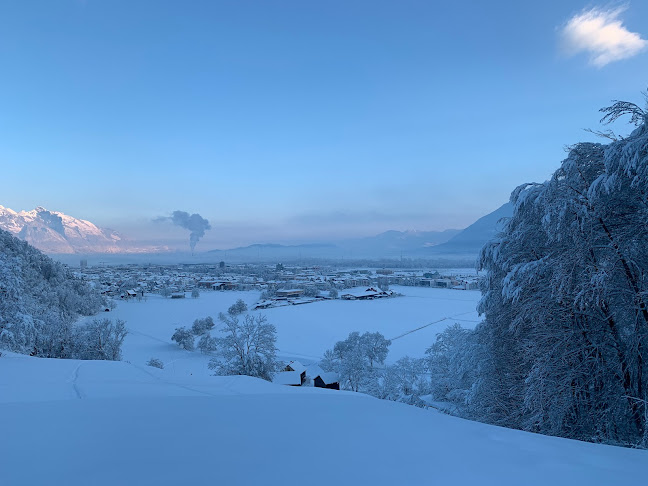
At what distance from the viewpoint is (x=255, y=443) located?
235 centimetres

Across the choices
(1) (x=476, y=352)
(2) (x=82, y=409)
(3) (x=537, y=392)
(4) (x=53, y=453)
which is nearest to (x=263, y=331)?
(1) (x=476, y=352)

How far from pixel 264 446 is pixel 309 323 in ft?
93.7

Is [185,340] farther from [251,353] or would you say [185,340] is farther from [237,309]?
[251,353]

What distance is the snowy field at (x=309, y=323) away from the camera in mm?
21359

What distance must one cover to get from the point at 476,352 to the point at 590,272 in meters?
4.05

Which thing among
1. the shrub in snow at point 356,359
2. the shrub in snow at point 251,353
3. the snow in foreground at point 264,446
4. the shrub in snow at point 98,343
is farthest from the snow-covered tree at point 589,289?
the shrub in snow at point 98,343

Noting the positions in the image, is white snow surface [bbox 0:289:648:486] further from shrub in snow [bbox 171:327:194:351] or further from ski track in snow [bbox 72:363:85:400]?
shrub in snow [bbox 171:327:194:351]

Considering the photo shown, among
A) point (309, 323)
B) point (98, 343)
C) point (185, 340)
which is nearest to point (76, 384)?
point (98, 343)

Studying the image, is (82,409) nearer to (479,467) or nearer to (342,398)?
(342,398)

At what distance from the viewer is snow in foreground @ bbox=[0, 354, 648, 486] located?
1.94 m

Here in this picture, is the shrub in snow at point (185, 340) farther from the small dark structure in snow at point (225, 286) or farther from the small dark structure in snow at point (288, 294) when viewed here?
the small dark structure in snow at point (225, 286)

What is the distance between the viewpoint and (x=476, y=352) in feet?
27.4

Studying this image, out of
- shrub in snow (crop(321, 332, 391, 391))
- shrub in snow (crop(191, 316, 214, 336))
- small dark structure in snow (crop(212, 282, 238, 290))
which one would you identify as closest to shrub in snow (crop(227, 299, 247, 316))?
shrub in snow (crop(191, 316, 214, 336))

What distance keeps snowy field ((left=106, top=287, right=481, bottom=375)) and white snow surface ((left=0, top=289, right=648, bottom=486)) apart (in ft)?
49.2
